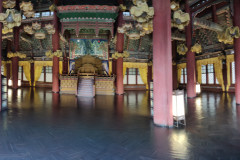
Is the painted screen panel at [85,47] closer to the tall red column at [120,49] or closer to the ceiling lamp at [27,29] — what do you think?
the tall red column at [120,49]

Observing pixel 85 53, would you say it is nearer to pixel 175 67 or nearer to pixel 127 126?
pixel 175 67

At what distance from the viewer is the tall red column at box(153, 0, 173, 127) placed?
3.91 meters

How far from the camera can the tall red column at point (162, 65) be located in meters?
3.91

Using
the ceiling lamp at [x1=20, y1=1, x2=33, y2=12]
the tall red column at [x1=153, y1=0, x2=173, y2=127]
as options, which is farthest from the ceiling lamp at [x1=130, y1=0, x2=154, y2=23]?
the ceiling lamp at [x1=20, y1=1, x2=33, y2=12]

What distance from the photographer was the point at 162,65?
158 inches

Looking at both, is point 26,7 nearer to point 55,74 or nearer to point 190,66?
point 55,74

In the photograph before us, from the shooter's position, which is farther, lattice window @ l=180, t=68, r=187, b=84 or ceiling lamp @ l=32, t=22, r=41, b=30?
lattice window @ l=180, t=68, r=187, b=84

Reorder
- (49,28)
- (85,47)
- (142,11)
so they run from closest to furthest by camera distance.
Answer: (142,11) < (49,28) < (85,47)

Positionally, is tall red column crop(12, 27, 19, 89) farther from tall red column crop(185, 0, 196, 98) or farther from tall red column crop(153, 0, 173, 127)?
tall red column crop(185, 0, 196, 98)

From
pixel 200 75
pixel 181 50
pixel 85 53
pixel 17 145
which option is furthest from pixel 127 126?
pixel 200 75

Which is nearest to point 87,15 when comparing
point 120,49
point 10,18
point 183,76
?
point 120,49

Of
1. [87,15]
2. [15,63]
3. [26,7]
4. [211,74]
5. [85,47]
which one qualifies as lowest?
[211,74]

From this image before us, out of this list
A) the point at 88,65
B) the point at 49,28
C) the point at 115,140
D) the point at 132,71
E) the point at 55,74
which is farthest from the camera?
the point at 132,71

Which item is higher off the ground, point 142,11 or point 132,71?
point 142,11
